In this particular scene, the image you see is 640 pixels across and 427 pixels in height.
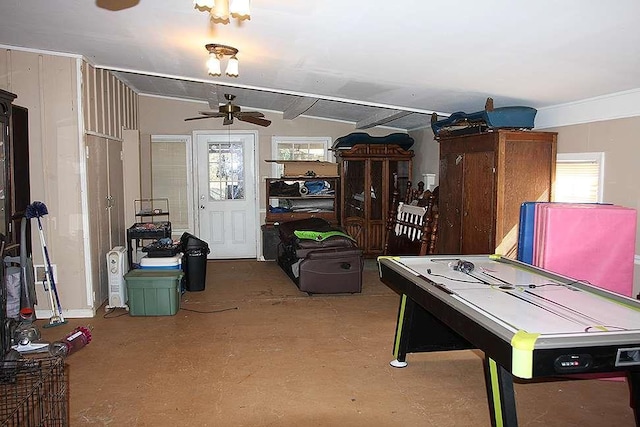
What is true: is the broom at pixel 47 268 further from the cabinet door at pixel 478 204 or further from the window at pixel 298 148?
the window at pixel 298 148

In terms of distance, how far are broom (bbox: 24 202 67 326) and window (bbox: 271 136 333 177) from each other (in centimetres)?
407

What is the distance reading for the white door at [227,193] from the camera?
318 inches

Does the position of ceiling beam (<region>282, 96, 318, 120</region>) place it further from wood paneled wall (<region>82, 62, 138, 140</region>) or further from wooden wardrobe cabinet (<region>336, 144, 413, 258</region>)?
wood paneled wall (<region>82, 62, 138, 140</region>)

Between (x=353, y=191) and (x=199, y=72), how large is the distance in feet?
10.9

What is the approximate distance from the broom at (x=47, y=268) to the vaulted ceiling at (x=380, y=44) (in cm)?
148

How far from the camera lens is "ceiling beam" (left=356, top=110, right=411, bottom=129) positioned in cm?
614

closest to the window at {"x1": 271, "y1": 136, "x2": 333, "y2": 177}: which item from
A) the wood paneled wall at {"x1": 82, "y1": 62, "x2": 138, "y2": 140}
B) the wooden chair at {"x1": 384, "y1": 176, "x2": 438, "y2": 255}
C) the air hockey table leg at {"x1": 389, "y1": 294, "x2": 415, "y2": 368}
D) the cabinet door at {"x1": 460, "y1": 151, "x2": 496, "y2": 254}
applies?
the wooden chair at {"x1": 384, "y1": 176, "x2": 438, "y2": 255}

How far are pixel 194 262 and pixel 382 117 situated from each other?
308 centimetres

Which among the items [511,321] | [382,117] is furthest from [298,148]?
[511,321]

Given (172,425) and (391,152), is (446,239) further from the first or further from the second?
(172,425)

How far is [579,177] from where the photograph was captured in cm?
421

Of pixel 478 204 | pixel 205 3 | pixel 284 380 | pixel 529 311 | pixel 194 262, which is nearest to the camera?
pixel 205 3

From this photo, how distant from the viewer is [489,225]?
14.7ft

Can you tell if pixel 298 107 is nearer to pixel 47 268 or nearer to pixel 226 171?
pixel 226 171
